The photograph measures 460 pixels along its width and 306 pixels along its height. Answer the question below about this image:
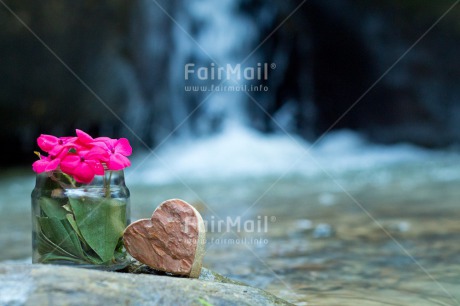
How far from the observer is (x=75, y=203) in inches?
64.5

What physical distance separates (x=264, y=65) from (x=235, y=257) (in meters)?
7.57

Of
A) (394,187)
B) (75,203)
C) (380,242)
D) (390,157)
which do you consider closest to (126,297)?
(75,203)

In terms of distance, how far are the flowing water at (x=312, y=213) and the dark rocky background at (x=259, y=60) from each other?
73 cm

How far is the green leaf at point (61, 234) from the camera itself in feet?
5.34

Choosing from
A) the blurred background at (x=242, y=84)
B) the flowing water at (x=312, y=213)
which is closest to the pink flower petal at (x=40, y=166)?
the flowing water at (x=312, y=213)

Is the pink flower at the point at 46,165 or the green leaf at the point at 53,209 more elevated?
the pink flower at the point at 46,165

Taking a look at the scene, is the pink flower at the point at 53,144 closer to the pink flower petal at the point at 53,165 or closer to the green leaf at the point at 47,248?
the pink flower petal at the point at 53,165

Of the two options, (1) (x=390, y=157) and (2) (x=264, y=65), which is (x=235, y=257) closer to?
(1) (x=390, y=157)

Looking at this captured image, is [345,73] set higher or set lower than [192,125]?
higher

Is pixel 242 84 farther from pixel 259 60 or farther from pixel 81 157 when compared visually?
pixel 81 157

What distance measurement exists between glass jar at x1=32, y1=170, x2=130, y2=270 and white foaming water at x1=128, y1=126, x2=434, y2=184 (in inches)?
215

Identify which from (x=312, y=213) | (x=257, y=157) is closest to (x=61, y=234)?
(x=312, y=213)

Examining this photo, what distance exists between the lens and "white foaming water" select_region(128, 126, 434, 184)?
784 centimetres

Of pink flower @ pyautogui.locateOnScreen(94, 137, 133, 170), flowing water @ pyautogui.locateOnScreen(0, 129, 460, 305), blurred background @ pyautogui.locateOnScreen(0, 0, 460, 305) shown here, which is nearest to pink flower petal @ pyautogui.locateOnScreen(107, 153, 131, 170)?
pink flower @ pyautogui.locateOnScreen(94, 137, 133, 170)
